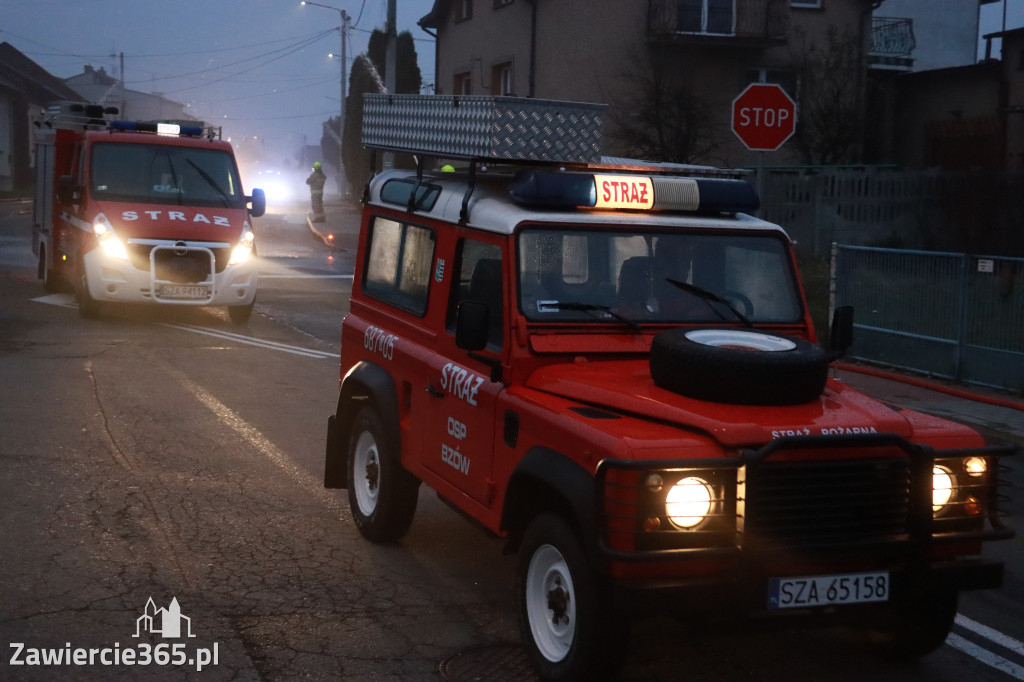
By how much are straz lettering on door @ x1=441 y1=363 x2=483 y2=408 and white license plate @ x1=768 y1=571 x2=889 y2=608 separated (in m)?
1.78

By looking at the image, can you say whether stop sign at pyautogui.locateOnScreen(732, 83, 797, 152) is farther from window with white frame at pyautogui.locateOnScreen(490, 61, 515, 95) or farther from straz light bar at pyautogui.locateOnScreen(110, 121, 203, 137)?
window with white frame at pyautogui.locateOnScreen(490, 61, 515, 95)

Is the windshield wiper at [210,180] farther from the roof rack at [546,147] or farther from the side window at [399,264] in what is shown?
the roof rack at [546,147]

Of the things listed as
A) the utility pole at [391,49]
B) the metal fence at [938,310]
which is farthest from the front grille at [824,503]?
the utility pole at [391,49]

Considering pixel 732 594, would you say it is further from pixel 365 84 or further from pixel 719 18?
pixel 365 84

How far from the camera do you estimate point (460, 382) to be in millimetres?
5914

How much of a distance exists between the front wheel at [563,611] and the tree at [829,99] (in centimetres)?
2704

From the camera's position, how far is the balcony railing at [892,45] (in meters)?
37.0

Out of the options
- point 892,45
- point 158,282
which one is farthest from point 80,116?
point 892,45

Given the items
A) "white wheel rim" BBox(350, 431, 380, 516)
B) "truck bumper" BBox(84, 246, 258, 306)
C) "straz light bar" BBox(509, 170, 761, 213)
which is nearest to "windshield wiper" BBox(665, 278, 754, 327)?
"straz light bar" BBox(509, 170, 761, 213)

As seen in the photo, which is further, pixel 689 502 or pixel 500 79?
pixel 500 79

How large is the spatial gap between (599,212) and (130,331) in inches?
427

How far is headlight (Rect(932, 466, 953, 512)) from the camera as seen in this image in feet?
15.8

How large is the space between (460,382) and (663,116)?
81.5 feet

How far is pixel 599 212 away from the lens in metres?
5.90
